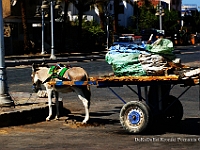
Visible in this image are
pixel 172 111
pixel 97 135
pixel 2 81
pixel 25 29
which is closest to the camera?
pixel 97 135

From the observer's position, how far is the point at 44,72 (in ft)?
38.0

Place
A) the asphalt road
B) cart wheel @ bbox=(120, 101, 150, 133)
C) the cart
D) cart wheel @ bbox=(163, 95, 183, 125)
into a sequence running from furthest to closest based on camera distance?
cart wheel @ bbox=(163, 95, 183, 125)
cart wheel @ bbox=(120, 101, 150, 133)
the cart
the asphalt road

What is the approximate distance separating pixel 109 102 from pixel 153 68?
17.5ft

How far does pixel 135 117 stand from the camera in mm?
9438

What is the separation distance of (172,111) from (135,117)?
4.10 ft

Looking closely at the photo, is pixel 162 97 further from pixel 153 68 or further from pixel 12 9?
pixel 12 9

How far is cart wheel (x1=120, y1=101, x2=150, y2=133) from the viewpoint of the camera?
930 centimetres

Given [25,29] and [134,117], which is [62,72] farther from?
[25,29]

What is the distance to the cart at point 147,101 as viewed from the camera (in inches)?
358

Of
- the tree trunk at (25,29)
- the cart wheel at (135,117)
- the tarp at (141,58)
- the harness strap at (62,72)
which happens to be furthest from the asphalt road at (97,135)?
the tree trunk at (25,29)

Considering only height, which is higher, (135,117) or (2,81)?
(2,81)

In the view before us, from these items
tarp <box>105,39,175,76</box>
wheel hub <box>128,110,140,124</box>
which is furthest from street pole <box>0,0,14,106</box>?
wheel hub <box>128,110,140,124</box>

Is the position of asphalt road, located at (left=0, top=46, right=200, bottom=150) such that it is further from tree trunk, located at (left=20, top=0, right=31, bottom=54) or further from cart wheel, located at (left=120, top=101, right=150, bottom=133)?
tree trunk, located at (left=20, top=0, right=31, bottom=54)

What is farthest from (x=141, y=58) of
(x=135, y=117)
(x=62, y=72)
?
(x=62, y=72)
